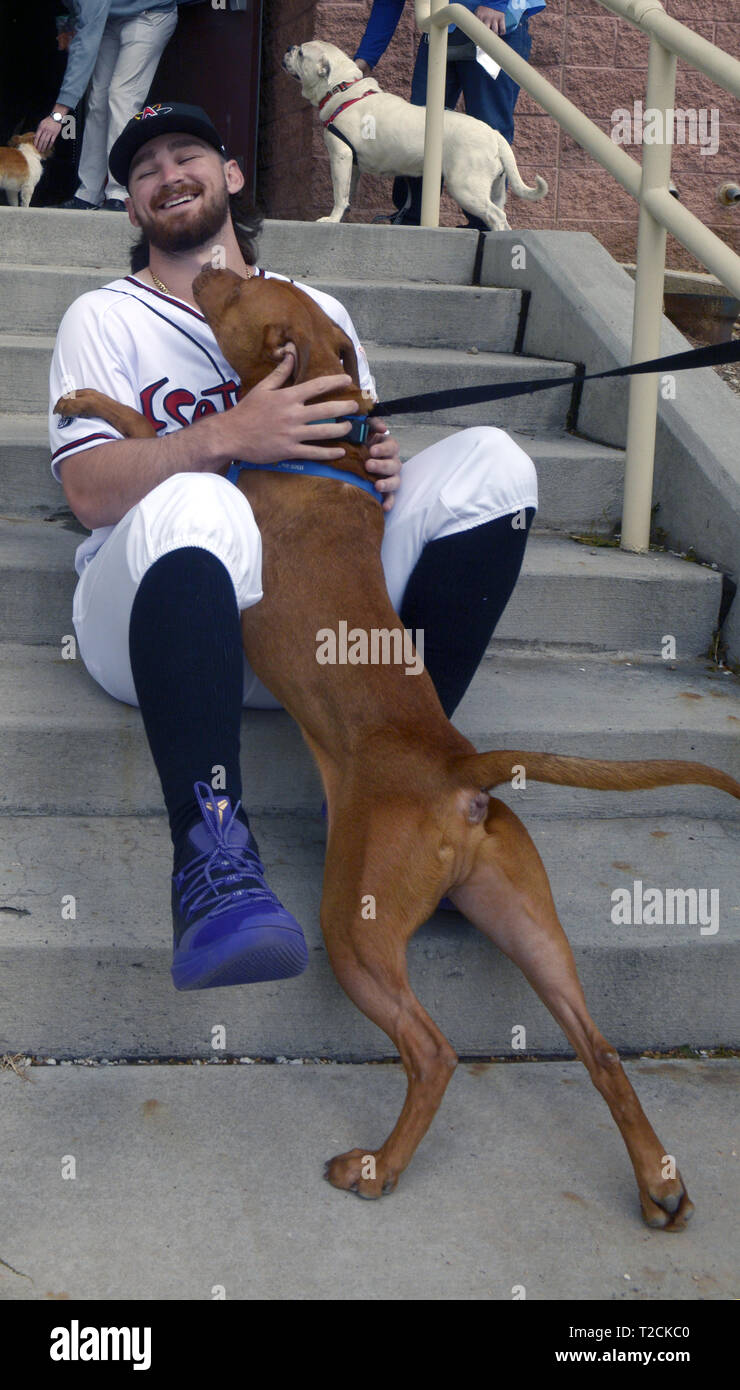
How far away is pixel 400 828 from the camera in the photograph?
6.39 feet

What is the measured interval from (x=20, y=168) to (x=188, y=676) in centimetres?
540

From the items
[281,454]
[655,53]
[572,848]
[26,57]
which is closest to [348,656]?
[281,454]

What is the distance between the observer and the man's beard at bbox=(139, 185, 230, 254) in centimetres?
272

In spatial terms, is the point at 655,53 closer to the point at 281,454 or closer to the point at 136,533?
the point at 281,454

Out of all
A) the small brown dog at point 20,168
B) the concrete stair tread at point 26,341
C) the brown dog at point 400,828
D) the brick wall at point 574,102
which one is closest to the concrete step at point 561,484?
the concrete stair tread at point 26,341

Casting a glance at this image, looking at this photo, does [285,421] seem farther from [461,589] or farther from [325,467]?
[461,589]

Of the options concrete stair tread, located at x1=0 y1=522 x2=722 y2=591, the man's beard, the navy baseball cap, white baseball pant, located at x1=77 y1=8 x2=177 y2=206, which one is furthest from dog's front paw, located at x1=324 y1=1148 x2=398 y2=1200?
white baseball pant, located at x1=77 y1=8 x2=177 y2=206

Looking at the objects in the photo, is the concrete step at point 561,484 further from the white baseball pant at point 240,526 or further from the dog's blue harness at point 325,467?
the dog's blue harness at point 325,467

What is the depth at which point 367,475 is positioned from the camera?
2424 millimetres

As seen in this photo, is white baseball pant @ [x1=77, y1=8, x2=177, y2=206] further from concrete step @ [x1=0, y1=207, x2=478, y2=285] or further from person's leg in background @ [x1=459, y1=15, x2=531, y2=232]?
concrete step @ [x1=0, y1=207, x2=478, y2=285]

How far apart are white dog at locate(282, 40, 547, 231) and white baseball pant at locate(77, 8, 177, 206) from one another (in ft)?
2.42

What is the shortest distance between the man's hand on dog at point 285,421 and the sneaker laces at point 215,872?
0.65 m

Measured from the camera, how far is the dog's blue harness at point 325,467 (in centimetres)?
234

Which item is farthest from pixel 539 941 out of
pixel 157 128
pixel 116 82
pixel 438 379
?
pixel 116 82
